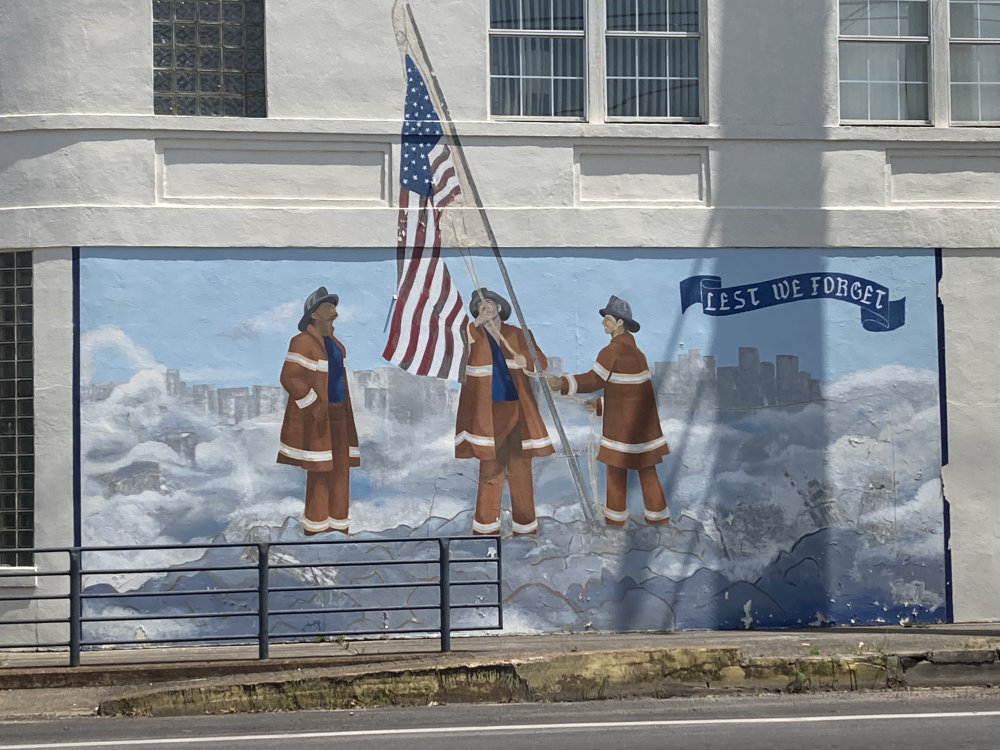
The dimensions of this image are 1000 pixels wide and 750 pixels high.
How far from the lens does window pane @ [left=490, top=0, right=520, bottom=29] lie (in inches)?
567

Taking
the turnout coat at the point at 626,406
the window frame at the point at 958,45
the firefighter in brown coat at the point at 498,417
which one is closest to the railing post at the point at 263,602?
the firefighter in brown coat at the point at 498,417

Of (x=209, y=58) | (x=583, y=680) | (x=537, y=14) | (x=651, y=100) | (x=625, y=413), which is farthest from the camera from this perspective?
(x=651, y=100)

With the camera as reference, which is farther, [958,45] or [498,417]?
[958,45]

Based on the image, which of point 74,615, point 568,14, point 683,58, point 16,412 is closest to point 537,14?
point 568,14

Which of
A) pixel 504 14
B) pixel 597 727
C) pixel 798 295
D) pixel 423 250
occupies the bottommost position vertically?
pixel 597 727

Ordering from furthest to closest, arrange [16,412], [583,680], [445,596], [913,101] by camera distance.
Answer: [913,101] < [16,412] < [445,596] < [583,680]

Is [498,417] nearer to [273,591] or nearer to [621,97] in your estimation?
[273,591]

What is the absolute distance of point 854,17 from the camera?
14867 millimetres

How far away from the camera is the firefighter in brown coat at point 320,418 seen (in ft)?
45.2

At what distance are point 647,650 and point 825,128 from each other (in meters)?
5.86

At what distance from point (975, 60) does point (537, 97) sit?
461 centimetres

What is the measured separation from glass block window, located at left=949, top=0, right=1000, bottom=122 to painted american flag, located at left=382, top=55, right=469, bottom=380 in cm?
535

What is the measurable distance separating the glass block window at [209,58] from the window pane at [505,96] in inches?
87.4

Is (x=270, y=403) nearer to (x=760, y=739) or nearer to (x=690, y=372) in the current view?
(x=690, y=372)
